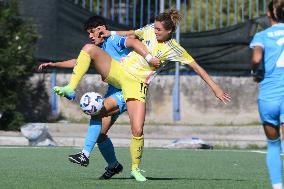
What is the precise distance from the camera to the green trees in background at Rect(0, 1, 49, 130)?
20.9m

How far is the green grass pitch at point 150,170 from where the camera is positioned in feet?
34.9

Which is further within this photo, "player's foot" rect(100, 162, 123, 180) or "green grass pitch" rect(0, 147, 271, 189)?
"player's foot" rect(100, 162, 123, 180)

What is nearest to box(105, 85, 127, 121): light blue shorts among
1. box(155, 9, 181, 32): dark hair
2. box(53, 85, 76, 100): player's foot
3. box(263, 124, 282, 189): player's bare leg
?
box(53, 85, 76, 100): player's foot

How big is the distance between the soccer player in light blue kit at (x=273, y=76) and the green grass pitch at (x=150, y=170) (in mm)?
1342

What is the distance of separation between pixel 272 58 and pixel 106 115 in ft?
9.32

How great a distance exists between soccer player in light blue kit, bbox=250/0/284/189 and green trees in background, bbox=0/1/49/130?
12010 mm

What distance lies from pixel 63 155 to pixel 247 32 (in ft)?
25.5

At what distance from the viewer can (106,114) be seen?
37.9 feet

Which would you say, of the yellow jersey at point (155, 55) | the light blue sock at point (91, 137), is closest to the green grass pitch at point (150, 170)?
the light blue sock at point (91, 137)

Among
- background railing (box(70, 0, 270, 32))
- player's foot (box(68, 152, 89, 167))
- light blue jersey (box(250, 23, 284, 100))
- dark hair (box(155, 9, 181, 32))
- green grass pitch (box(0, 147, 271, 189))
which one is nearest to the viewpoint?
light blue jersey (box(250, 23, 284, 100))

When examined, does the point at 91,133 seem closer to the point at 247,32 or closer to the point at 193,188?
the point at 193,188

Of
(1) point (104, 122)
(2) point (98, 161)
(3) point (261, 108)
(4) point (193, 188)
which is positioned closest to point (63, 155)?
(2) point (98, 161)

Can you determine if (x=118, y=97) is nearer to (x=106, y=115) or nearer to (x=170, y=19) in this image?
(x=106, y=115)

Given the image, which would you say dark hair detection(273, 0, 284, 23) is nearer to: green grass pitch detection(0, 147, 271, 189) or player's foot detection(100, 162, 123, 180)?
green grass pitch detection(0, 147, 271, 189)
